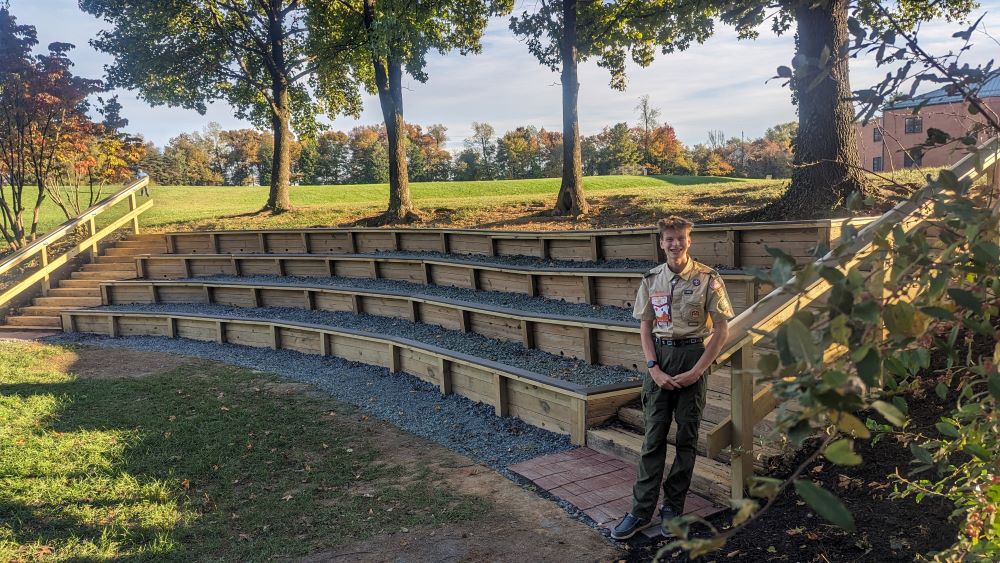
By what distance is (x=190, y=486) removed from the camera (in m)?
4.27

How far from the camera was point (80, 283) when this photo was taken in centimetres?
1192

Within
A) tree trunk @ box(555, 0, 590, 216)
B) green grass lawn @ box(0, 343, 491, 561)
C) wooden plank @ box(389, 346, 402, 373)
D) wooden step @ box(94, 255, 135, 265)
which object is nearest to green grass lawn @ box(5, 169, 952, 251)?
tree trunk @ box(555, 0, 590, 216)

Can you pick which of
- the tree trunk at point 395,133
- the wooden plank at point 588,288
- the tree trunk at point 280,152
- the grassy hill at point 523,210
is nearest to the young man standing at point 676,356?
the wooden plank at point 588,288

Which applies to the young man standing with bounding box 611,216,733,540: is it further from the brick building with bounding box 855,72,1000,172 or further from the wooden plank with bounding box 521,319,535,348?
the wooden plank with bounding box 521,319,535,348

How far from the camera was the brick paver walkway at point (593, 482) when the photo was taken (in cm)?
369

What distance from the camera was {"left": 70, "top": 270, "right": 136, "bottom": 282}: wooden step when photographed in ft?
39.7

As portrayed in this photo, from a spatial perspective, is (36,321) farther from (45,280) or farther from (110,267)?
(110,267)

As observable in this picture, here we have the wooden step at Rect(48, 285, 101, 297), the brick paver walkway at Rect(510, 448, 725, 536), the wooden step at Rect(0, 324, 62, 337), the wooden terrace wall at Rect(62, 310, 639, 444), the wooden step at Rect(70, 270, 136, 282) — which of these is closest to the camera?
the brick paver walkway at Rect(510, 448, 725, 536)

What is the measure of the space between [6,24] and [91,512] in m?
12.9

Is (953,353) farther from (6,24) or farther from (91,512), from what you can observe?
(6,24)

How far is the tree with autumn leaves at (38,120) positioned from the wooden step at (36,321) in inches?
107

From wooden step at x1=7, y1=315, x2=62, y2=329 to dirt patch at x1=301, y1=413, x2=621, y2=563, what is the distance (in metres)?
9.80

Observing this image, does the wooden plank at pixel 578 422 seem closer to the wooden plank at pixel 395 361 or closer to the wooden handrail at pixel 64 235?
the wooden plank at pixel 395 361

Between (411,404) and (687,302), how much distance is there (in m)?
3.38
